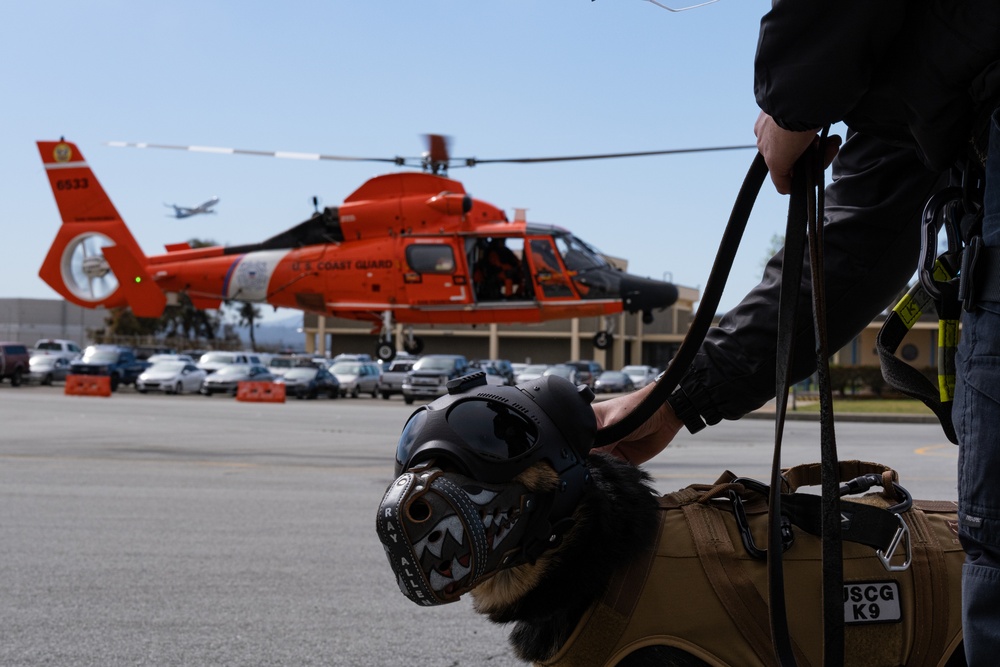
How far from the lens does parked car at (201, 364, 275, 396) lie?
3375cm

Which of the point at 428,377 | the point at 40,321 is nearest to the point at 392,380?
the point at 428,377

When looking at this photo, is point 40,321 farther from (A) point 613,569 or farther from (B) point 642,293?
(A) point 613,569

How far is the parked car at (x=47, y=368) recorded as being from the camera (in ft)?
123

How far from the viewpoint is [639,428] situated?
2.31 meters

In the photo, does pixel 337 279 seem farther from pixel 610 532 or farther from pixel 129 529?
pixel 610 532

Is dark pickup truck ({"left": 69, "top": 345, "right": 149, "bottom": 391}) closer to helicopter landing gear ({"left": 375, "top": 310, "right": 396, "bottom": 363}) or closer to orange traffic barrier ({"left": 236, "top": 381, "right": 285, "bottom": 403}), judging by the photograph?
orange traffic barrier ({"left": 236, "top": 381, "right": 285, "bottom": 403})

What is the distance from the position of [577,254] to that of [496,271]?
2030 millimetres

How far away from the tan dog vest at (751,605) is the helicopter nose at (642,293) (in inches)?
821

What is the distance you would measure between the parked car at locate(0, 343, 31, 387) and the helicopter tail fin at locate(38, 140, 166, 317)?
11664 mm

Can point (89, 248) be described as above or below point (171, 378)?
above

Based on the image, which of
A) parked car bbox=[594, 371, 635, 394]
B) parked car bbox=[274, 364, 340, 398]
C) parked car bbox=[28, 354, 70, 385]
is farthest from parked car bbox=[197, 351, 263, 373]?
parked car bbox=[594, 371, 635, 394]

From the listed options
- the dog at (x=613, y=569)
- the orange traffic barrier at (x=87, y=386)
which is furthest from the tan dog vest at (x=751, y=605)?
the orange traffic barrier at (x=87, y=386)

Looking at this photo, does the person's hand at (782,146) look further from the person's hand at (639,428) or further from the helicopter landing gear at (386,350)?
the helicopter landing gear at (386,350)

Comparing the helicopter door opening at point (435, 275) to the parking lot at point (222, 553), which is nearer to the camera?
the parking lot at point (222, 553)
